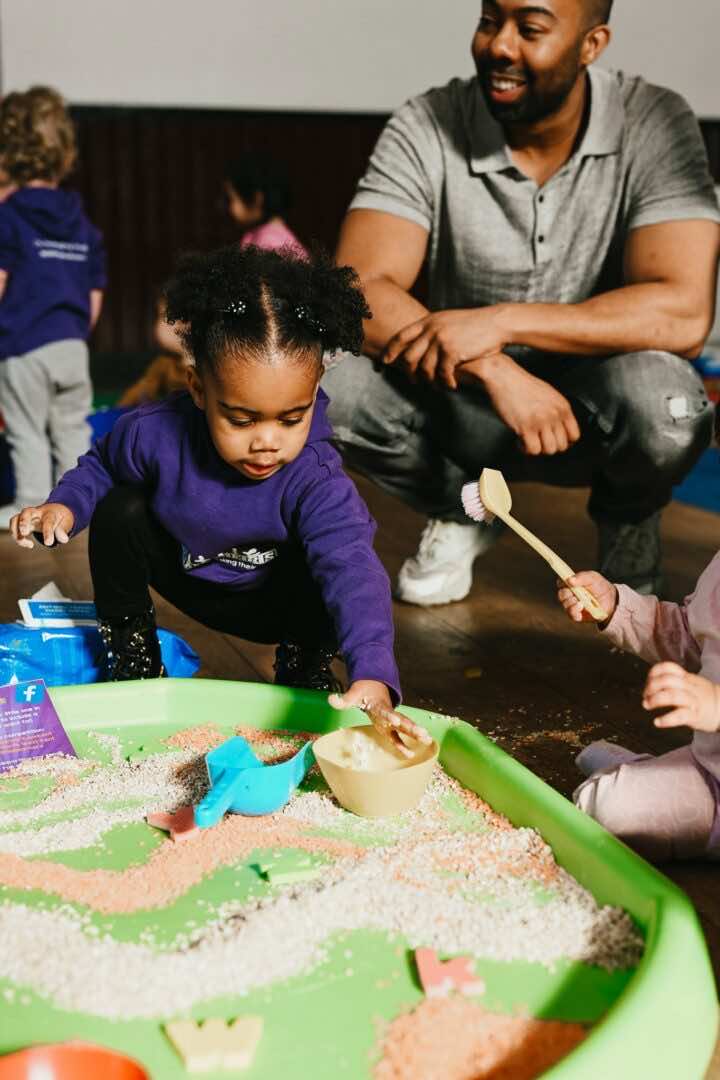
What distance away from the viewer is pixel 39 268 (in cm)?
254

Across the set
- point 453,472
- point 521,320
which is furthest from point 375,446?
point 521,320

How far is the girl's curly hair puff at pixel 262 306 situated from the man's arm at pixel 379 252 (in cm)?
46

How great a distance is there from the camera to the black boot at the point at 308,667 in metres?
1.28

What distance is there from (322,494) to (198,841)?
0.37m

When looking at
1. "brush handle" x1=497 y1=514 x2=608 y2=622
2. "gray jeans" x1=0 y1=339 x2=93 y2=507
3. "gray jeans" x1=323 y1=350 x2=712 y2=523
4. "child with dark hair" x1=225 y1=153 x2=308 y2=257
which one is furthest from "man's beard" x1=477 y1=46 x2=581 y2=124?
"child with dark hair" x1=225 y1=153 x2=308 y2=257

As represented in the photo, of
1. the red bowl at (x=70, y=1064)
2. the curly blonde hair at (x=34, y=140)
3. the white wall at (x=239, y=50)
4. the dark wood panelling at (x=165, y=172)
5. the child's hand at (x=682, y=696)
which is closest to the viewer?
the red bowl at (x=70, y=1064)

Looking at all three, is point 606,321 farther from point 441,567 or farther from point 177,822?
point 177,822

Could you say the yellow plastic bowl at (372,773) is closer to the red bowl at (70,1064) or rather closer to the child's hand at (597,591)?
the child's hand at (597,591)

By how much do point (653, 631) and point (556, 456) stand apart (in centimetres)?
66

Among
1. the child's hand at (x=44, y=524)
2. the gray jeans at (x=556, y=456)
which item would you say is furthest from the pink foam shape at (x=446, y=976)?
the gray jeans at (x=556, y=456)

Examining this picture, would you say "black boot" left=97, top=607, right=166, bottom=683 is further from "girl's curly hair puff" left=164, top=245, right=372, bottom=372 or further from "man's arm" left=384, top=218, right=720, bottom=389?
"man's arm" left=384, top=218, right=720, bottom=389

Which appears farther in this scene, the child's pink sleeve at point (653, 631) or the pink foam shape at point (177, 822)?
the child's pink sleeve at point (653, 631)

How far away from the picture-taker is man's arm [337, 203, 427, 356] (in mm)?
1604

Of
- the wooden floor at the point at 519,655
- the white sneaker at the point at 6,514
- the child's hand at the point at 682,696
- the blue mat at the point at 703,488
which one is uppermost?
the child's hand at the point at 682,696
